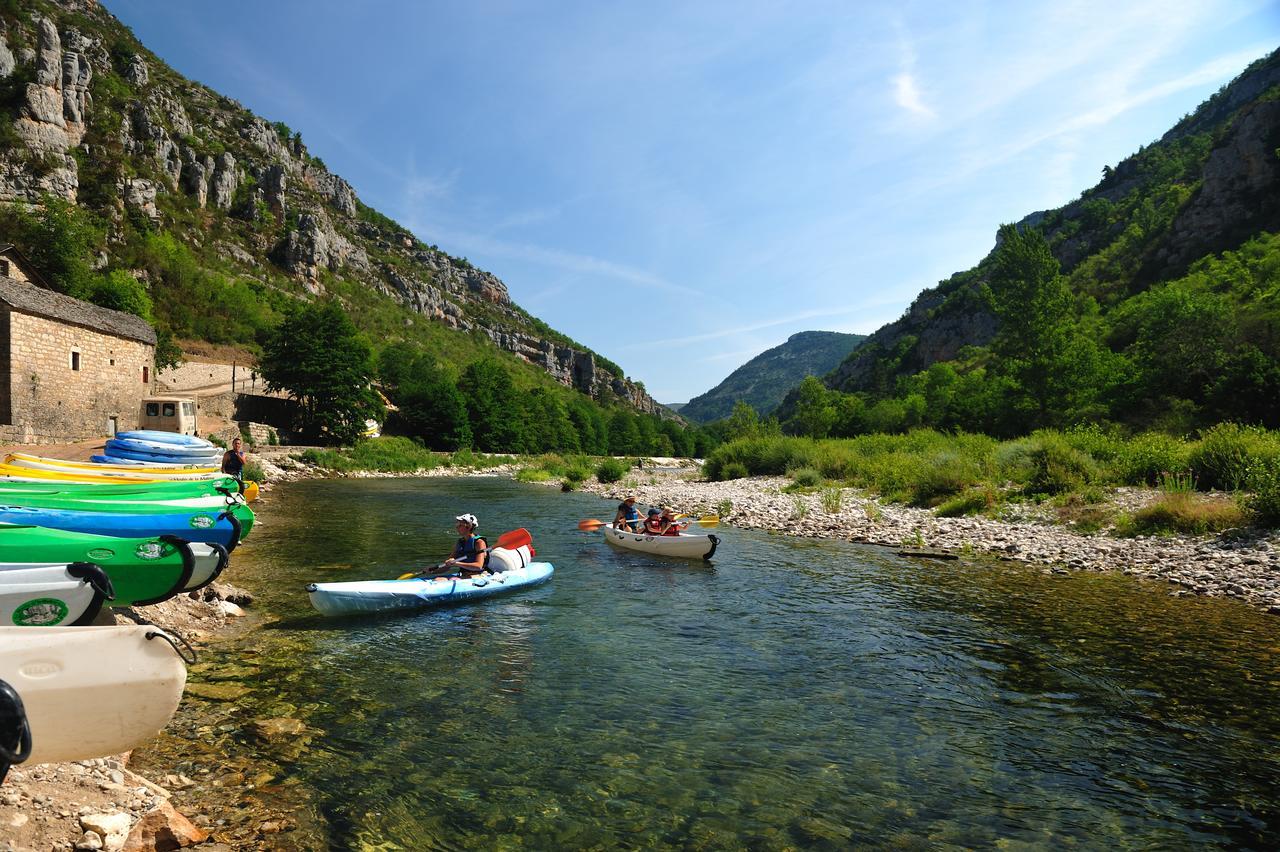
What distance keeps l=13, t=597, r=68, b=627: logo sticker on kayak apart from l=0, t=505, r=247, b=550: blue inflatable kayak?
10.4 ft

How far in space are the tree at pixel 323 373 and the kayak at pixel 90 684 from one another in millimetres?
49300

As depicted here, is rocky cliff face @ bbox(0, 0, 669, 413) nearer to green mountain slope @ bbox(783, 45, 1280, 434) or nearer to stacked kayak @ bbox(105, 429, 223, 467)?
stacked kayak @ bbox(105, 429, 223, 467)

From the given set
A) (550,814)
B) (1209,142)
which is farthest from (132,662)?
(1209,142)

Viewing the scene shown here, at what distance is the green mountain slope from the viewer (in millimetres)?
29000

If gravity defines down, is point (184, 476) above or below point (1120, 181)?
below

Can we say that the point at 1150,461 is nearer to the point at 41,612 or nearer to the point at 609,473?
the point at 41,612

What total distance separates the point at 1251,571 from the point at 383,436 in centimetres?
5940

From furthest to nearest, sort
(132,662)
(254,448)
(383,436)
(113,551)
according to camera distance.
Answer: (383,436) < (254,448) < (113,551) < (132,662)

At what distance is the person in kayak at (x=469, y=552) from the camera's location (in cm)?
1045

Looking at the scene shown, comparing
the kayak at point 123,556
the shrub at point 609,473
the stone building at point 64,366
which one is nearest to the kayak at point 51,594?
the kayak at point 123,556

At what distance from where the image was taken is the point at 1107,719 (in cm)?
599

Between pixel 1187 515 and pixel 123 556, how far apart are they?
63.4 ft

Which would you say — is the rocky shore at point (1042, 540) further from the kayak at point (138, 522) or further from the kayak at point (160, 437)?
the kayak at point (160, 437)

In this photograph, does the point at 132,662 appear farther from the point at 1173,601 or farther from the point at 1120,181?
the point at 1120,181
